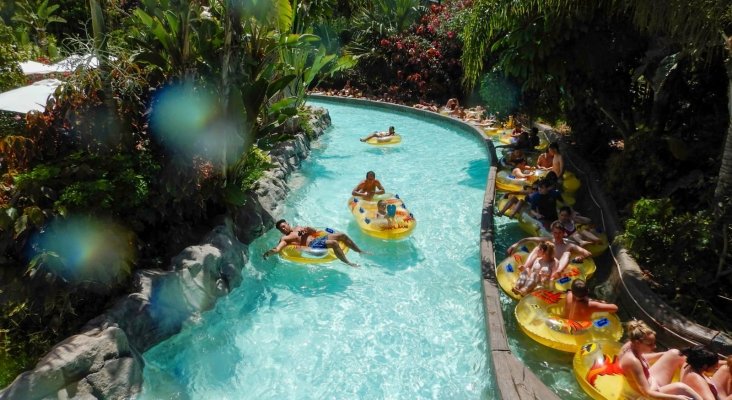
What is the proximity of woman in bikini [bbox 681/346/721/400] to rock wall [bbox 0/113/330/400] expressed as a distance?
5.69m

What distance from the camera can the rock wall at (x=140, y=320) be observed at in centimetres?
473

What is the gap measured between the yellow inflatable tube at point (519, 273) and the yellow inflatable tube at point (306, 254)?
8.79 ft

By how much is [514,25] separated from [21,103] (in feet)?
30.4

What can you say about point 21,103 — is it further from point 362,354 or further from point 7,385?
point 362,354

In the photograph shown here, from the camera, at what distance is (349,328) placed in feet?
21.6

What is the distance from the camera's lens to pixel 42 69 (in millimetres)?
11859

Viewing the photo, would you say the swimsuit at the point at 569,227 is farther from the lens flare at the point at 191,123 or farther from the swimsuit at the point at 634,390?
the lens flare at the point at 191,123

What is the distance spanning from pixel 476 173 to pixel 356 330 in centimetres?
802

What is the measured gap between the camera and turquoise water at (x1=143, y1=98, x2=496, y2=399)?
18.3 ft

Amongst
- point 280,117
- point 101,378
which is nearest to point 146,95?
point 280,117

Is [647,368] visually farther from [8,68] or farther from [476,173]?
[8,68]

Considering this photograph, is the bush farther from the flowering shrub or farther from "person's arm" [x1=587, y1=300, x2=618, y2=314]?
the flowering shrub

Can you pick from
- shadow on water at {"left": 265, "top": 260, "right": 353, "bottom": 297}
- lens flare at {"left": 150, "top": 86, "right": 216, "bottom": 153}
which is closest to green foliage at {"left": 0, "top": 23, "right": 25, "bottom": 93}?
lens flare at {"left": 150, "top": 86, "right": 216, "bottom": 153}

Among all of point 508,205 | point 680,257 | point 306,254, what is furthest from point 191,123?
point 680,257
